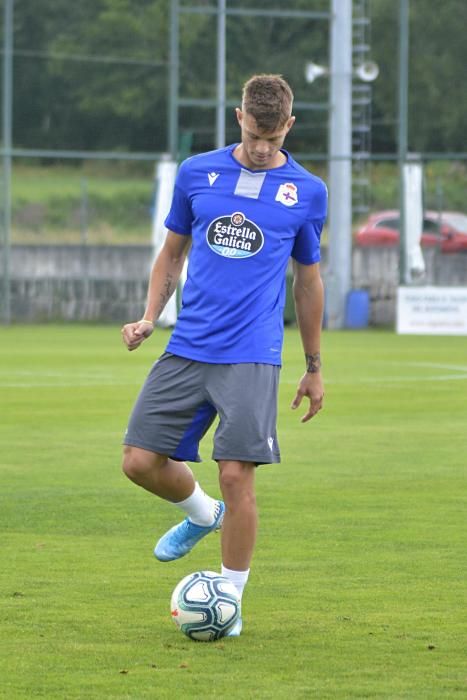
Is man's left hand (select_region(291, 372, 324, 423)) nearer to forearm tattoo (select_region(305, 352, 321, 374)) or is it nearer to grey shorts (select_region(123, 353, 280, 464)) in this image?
forearm tattoo (select_region(305, 352, 321, 374))

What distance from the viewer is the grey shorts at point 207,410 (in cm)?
690

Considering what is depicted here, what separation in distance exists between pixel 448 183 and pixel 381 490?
90.7 ft

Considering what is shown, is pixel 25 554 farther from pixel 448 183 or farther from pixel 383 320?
pixel 448 183

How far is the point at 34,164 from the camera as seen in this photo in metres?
38.1

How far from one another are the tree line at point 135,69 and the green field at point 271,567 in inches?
838

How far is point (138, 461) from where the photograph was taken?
7.11 meters

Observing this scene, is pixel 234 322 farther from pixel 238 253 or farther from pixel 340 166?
pixel 340 166

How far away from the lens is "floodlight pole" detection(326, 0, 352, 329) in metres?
34.3

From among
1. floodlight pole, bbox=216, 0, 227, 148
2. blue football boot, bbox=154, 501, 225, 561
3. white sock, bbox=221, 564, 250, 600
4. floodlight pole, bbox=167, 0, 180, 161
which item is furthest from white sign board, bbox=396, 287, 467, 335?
white sock, bbox=221, 564, 250, 600

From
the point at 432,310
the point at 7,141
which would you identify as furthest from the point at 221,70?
the point at 432,310

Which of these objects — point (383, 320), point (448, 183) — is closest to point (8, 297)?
point (383, 320)

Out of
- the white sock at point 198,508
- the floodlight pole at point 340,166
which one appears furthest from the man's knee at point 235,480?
the floodlight pole at point 340,166

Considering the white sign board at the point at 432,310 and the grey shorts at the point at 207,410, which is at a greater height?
the white sign board at the point at 432,310

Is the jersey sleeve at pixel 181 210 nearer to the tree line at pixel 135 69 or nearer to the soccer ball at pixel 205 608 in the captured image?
the soccer ball at pixel 205 608
